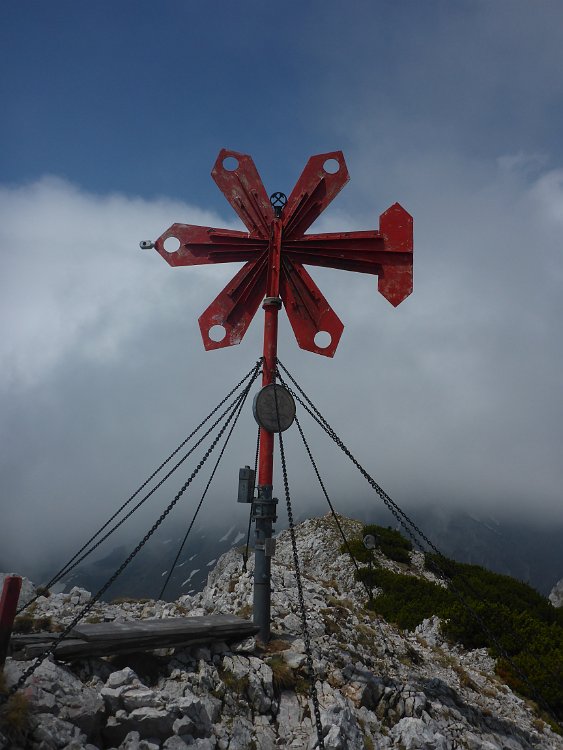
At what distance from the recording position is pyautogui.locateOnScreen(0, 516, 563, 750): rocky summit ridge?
638 centimetres

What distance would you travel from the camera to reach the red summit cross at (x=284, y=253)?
420 inches

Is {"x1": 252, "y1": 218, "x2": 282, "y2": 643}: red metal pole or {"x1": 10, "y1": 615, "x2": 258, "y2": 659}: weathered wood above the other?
{"x1": 252, "y1": 218, "x2": 282, "y2": 643}: red metal pole

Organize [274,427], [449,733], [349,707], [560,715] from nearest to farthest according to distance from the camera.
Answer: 1. [349,707]
2. [449,733]
3. [274,427]
4. [560,715]

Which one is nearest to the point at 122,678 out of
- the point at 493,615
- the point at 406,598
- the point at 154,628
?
the point at 154,628

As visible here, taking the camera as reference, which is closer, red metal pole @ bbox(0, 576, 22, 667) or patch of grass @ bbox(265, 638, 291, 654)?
red metal pole @ bbox(0, 576, 22, 667)

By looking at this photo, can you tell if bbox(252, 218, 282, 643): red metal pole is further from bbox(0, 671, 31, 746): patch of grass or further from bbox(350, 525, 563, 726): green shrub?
bbox(350, 525, 563, 726): green shrub

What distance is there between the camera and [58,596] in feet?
41.6

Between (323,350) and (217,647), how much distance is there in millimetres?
6322

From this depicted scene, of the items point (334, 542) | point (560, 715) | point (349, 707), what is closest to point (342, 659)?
point (349, 707)

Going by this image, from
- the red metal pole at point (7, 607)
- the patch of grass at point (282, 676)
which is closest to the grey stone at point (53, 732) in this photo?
the red metal pole at point (7, 607)

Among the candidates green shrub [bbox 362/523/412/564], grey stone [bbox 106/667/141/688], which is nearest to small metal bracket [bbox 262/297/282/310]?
grey stone [bbox 106/667/141/688]

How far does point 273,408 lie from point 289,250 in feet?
12.5

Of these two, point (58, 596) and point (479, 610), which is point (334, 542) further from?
point (58, 596)

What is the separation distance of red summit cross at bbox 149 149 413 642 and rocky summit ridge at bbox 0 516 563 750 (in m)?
5.60
